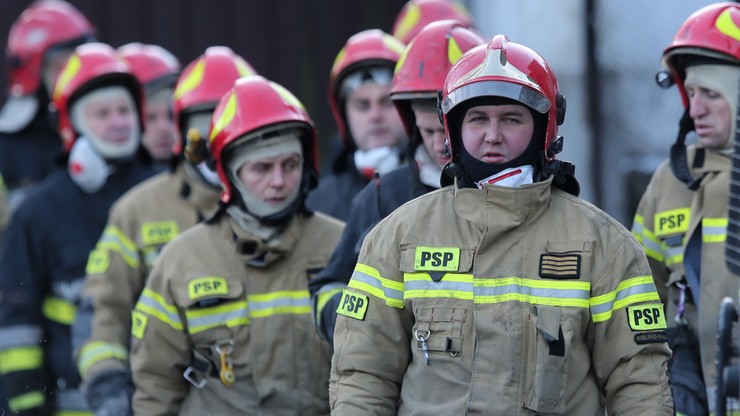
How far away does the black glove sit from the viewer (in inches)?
235

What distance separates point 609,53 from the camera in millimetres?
8773

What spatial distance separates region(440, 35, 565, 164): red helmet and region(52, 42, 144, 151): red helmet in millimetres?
3838

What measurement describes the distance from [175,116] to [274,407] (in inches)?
87.9

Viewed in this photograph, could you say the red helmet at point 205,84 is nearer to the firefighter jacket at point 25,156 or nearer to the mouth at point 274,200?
the mouth at point 274,200

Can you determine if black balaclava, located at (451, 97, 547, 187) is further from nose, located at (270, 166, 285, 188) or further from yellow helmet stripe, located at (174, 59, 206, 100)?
yellow helmet stripe, located at (174, 59, 206, 100)

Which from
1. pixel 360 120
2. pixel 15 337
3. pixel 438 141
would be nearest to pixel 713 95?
pixel 438 141

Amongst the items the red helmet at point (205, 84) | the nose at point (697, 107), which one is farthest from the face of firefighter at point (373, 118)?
the nose at point (697, 107)

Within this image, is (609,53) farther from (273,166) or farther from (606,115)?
(273,166)

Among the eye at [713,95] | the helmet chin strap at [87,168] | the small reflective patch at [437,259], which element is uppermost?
the eye at [713,95]

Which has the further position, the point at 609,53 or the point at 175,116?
the point at 609,53

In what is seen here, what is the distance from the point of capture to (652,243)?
5.55 m

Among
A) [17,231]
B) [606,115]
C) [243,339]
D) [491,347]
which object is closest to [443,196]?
[491,347]

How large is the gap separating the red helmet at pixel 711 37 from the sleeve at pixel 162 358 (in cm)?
214

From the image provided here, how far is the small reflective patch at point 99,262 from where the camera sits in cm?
657
